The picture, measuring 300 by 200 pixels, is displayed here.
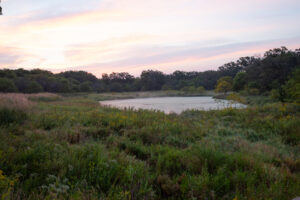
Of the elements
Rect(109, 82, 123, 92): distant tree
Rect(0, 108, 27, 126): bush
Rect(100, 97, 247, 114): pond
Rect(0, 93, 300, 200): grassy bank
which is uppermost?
Rect(109, 82, 123, 92): distant tree

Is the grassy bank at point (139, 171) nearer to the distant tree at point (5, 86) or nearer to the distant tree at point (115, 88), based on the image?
the distant tree at point (5, 86)

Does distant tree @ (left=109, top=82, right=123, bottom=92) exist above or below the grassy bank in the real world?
above

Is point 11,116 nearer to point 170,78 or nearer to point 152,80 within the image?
point 152,80

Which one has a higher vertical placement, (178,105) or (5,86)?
(5,86)

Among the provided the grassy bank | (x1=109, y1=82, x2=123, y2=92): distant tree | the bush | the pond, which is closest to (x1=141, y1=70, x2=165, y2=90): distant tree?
(x1=109, y1=82, x2=123, y2=92): distant tree

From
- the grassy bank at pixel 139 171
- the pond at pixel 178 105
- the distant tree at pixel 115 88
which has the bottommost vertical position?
the pond at pixel 178 105

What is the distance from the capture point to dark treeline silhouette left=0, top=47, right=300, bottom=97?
44031 mm

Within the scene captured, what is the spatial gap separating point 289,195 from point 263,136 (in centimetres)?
600

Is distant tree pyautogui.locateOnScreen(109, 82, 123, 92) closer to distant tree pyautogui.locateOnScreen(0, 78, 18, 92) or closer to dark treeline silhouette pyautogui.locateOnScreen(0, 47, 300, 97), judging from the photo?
dark treeline silhouette pyautogui.locateOnScreen(0, 47, 300, 97)

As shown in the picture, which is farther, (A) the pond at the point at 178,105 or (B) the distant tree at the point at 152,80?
(B) the distant tree at the point at 152,80

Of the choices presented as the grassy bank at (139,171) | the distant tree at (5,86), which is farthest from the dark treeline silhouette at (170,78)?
the grassy bank at (139,171)

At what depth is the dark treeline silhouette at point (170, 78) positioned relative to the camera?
44.0 metres

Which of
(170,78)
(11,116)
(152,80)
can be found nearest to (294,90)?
(11,116)

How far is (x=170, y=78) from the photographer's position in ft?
417
